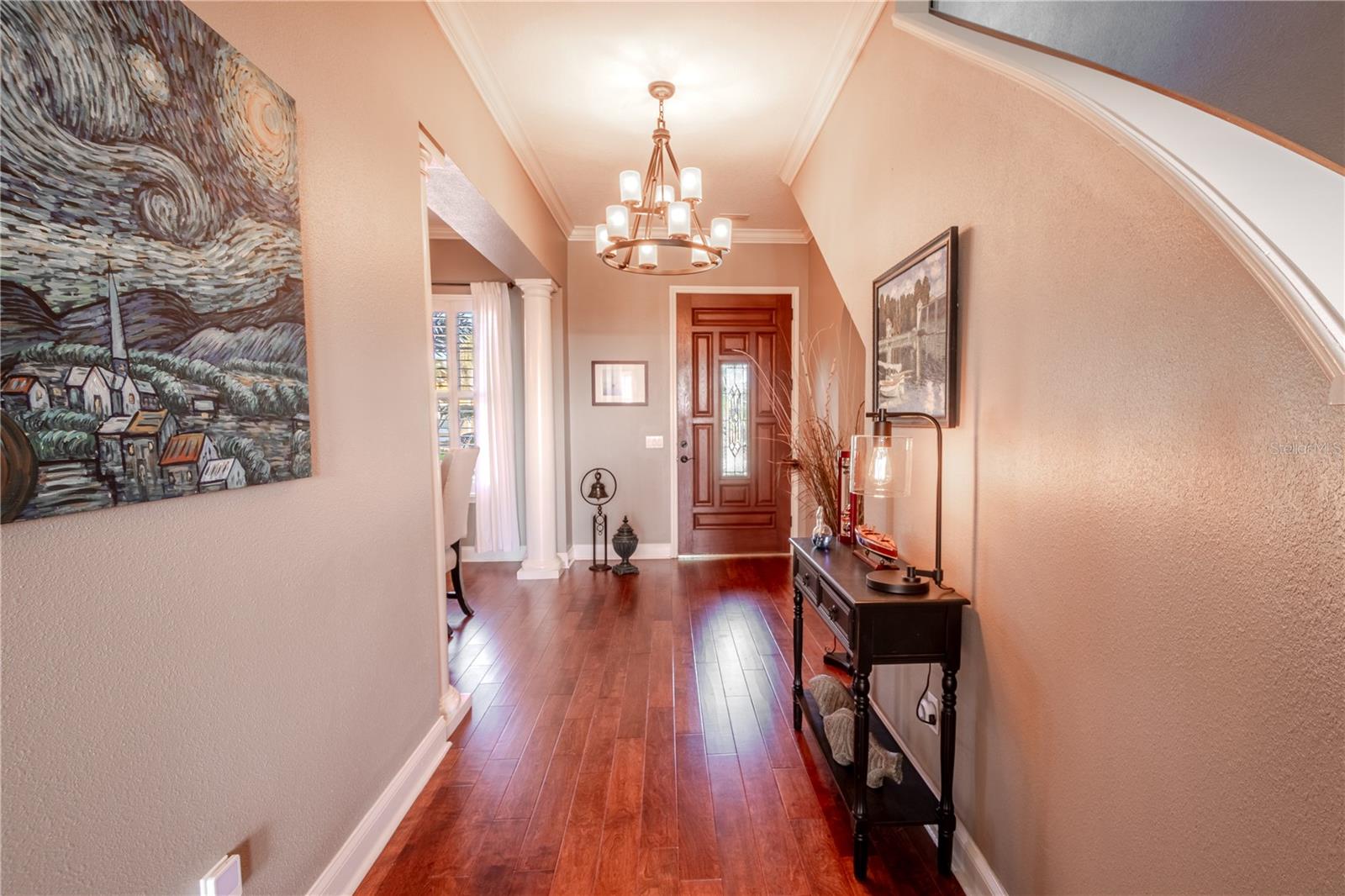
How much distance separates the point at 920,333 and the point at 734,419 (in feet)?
11.0

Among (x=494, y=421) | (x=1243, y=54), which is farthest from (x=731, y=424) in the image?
(x=1243, y=54)

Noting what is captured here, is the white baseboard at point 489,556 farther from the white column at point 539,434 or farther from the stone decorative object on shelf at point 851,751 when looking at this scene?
the stone decorative object on shelf at point 851,751

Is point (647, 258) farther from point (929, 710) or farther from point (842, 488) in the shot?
point (929, 710)

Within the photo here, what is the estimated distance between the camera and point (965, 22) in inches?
66.2

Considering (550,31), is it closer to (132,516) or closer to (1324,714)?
(132,516)

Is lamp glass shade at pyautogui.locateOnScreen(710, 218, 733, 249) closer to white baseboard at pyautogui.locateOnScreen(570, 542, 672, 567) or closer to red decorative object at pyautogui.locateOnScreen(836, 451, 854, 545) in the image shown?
red decorative object at pyautogui.locateOnScreen(836, 451, 854, 545)

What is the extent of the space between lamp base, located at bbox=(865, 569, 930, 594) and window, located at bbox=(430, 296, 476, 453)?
422 cm

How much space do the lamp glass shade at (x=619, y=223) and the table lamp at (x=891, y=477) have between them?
1.66m

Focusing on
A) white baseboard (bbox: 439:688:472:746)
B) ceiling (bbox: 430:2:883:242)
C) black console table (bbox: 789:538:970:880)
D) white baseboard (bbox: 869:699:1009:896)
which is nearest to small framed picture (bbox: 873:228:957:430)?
black console table (bbox: 789:538:970:880)

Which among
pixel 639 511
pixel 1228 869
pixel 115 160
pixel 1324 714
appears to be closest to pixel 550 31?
pixel 115 160

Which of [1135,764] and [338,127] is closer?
[1135,764]

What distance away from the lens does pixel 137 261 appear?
944mm

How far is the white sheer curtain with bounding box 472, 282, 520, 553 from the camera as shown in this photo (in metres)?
4.95

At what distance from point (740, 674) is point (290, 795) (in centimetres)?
208
